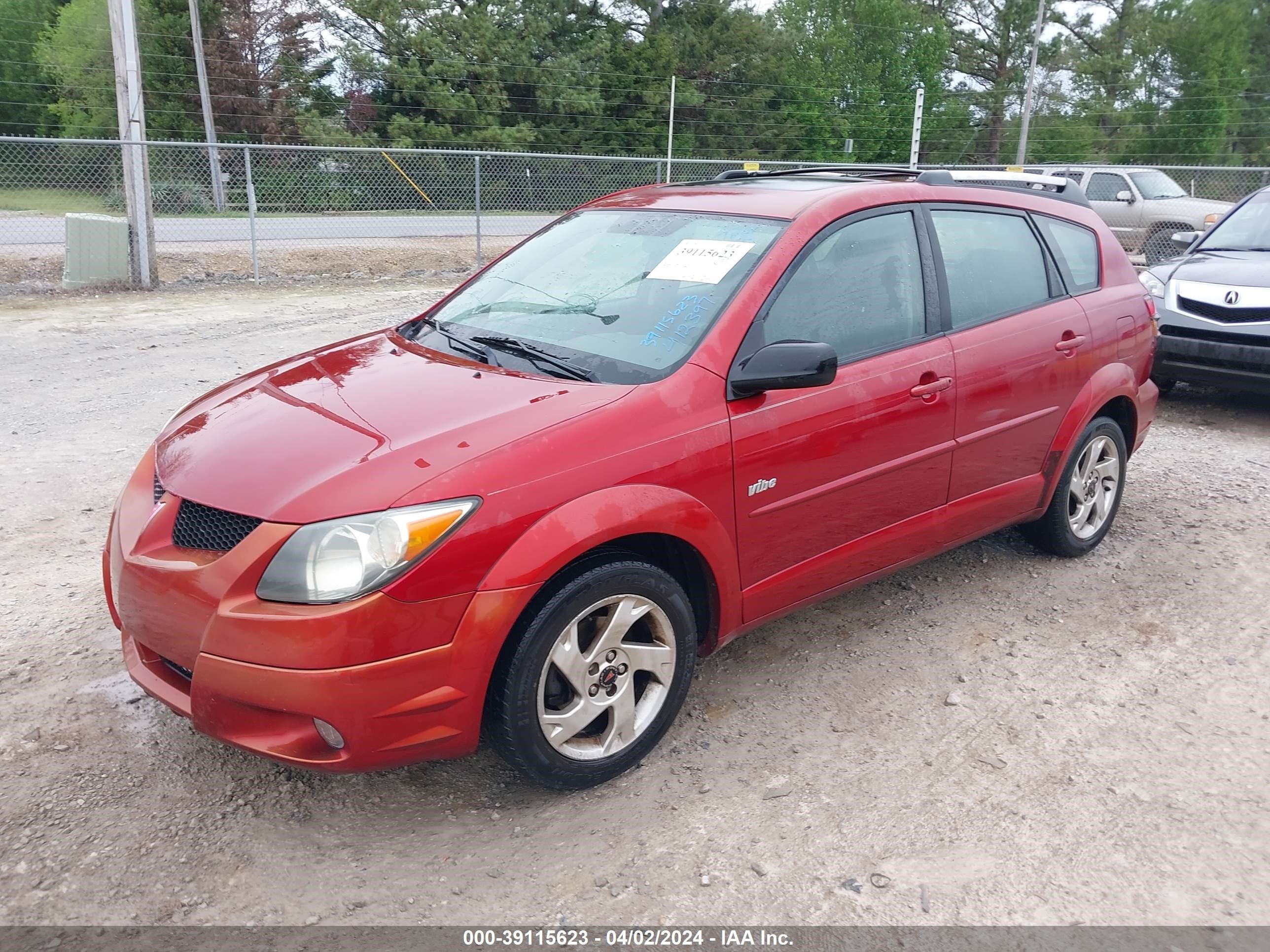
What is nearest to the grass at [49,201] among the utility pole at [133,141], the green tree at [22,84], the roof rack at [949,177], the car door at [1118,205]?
the utility pole at [133,141]

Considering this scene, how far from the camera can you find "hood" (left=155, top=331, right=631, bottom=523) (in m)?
2.60

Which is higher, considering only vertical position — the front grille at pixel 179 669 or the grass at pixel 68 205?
the grass at pixel 68 205

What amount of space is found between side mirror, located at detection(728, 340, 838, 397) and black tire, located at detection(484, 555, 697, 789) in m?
0.66

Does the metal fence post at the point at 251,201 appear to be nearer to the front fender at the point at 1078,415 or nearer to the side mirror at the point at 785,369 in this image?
the front fender at the point at 1078,415

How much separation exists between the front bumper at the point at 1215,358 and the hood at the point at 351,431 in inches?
226

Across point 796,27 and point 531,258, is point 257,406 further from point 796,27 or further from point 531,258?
point 796,27

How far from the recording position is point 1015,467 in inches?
164

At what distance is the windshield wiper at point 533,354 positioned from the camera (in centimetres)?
314

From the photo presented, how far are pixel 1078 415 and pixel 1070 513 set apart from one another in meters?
0.56

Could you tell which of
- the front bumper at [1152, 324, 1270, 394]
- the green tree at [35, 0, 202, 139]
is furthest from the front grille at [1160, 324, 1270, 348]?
the green tree at [35, 0, 202, 139]

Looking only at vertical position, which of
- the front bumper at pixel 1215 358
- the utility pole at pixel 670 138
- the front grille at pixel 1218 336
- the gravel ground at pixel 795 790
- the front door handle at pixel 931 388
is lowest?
the gravel ground at pixel 795 790

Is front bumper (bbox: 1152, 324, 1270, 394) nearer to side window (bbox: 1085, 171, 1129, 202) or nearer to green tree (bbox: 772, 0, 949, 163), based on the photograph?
side window (bbox: 1085, 171, 1129, 202)

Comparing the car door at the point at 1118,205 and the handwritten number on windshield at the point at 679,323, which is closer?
the handwritten number on windshield at the point at 679,323

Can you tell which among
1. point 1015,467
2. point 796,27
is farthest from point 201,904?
point 796,27
